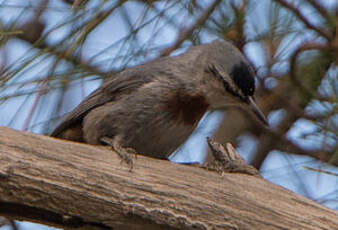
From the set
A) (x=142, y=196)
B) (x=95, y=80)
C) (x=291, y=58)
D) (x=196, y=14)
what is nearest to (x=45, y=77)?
(x=95, y=80)

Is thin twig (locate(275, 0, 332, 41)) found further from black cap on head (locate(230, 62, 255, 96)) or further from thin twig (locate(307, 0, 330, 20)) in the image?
black cap on head (locate(230, 62, 255, 96))

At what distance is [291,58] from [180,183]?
0.86 meters

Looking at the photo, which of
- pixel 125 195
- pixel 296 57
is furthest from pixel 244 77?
pixel 125 195

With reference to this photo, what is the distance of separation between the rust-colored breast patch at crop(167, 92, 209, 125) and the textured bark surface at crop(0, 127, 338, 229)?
396mm

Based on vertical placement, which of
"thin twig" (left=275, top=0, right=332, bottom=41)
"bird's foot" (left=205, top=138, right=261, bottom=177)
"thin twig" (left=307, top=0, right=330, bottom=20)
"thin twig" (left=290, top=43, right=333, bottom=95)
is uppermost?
"thin twig" (left=307, top=0, right=330, bottom=20)

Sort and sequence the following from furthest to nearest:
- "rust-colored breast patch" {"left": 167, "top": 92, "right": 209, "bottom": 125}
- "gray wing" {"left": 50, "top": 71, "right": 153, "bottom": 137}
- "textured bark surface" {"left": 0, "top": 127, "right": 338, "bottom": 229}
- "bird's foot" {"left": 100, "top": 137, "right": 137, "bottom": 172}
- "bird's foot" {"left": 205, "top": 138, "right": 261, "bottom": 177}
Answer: "gray wing" {"left": 50, "top": 71, "right": 153, "bottom": 137} → "rust-colored breast patch" {"left": 167, "top": 92, "right": 209, "bottom": 125} → "bird's foot" {"left": 205, "top": 138, "right": 261, "bottom": 177} → "bird's foot" {"left": 100, "top": 137, "right": 137, "bottom": 172} → "textured bark surface" {"left": 0, "top": 127, "right": 338, "bottom": 229}

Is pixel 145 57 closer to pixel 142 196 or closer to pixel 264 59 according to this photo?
pixel 264 59

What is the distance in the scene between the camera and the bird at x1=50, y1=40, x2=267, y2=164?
305cm

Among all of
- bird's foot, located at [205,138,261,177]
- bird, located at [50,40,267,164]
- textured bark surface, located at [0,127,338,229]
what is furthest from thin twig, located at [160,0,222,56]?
textured bark surface, located at [0,127,338,229]

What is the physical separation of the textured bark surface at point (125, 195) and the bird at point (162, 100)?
349mm

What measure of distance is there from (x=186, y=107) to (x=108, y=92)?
425mm

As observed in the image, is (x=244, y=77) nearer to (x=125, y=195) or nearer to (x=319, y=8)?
(x=319, y=8)

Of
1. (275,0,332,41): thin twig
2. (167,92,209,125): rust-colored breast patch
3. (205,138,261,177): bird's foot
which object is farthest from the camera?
(167,92,209,125): rust-colored breast patch

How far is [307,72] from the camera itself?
128 inches
